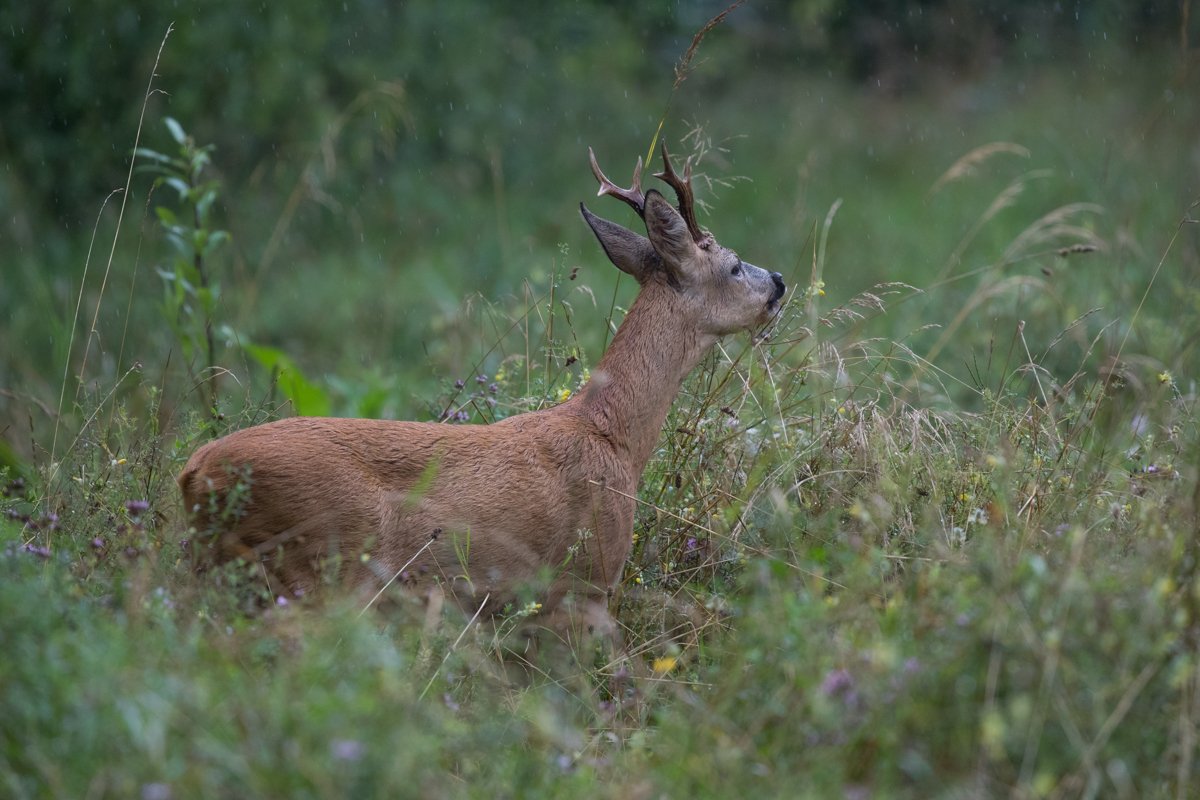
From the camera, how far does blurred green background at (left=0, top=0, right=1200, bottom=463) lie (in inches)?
296

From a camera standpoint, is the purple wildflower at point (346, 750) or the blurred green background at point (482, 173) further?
the blurred green background at point (482, 173)

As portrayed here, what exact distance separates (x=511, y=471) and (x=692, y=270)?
103 centimetres

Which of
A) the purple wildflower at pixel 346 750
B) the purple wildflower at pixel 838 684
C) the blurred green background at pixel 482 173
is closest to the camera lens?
the purple wildflower at pixel 346 750

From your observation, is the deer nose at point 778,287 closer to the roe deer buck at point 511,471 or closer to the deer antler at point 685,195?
the roe deer buck at point 511,471

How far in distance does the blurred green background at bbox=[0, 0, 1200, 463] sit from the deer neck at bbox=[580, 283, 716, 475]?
1.87 metres

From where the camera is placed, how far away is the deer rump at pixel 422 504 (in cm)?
328

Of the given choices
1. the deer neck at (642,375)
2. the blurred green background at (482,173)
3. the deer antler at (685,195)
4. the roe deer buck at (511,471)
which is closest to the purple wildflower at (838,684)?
the roe deer buck at (511,471)

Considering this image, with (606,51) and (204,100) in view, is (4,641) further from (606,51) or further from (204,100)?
(606,51)

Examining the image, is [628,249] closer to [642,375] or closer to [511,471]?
[642,375]

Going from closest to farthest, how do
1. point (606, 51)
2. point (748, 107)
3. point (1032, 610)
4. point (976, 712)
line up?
1. point (976, 712)
2. point (1032, 610)
3. point (606, 51)
4. point (748, 107)

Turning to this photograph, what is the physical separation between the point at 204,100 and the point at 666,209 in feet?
23.7

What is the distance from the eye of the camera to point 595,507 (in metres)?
3.68

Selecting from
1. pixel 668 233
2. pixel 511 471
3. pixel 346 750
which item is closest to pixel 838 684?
pixel 346 750

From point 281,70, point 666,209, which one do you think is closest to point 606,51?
point 281,70
